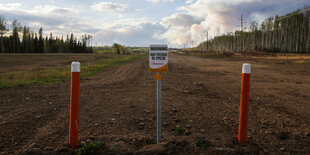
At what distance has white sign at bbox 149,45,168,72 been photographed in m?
3.10

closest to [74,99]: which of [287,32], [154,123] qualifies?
[154,123]

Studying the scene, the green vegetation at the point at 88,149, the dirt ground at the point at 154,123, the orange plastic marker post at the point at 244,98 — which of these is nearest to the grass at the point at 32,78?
the dirt ground at the point at 154,123

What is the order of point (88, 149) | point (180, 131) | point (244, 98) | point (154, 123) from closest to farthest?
point (88, 149) < point (244, 98) < point (180, 131) < point (154, 123)

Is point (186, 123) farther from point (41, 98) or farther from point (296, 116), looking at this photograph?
point (41, 98)

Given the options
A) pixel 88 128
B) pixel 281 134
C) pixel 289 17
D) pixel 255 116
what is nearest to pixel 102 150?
pixel 88 128

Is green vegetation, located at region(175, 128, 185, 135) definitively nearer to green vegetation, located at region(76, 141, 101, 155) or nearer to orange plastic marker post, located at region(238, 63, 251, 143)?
orange plastic marker post, located at region(238, 63, 251, 143)

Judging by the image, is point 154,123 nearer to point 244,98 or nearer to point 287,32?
point 244,98

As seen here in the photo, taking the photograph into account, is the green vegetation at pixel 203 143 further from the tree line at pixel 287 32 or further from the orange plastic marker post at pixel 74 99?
the tree line at pixel 287 32

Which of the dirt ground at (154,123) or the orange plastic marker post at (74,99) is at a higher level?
the orange plastic marker post at (74,99)

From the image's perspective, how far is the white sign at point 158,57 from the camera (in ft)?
10.2

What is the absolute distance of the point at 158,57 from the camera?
3125 millimetres

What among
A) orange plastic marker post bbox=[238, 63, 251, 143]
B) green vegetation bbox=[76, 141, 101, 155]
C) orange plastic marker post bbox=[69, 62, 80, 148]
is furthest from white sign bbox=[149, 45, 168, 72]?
green vegetation bbox=[76, 141, 101, 155]

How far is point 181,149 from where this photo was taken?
10.1 feet

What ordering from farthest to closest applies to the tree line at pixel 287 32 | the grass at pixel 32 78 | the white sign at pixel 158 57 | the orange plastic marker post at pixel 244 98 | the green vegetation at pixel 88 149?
the tree line at pixel 287 32, the grass at pixel 32 78, the white sign at pixel 158 57, the orange plastic marker post at pixel 244 98, the green vegetation at pixel 88 149
